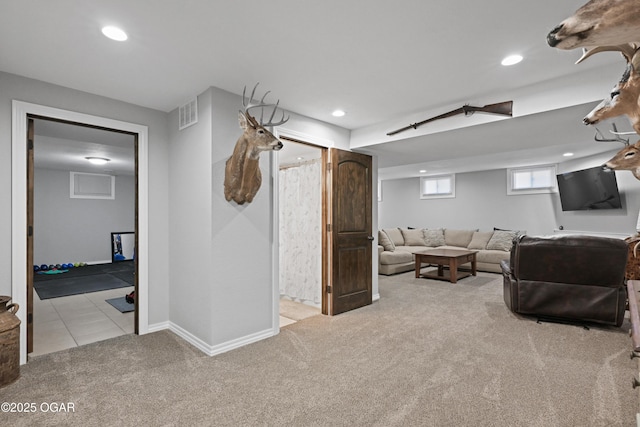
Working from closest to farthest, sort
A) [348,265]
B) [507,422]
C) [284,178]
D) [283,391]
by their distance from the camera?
[507,422]
[283,391]
[348,265]
[284,178]

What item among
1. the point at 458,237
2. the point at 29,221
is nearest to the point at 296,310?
the point at 29,221

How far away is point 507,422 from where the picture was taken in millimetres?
1910

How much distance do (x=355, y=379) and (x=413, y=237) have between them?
6255 millimetres

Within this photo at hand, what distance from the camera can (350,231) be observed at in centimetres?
421

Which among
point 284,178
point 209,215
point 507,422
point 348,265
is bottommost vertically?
point 507,422

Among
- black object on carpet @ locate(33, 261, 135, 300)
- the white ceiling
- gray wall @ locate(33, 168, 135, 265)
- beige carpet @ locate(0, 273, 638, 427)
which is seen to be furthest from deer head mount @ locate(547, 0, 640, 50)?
gray wall @ locate(33, 168, 135, 265)

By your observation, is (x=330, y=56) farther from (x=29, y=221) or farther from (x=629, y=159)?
(x=29, y=221)

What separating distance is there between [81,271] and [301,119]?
659 centimetres

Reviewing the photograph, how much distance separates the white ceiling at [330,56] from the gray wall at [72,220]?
20.5 feet

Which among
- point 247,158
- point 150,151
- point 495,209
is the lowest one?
point 495,209

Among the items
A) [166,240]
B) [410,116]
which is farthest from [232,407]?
[410,116]

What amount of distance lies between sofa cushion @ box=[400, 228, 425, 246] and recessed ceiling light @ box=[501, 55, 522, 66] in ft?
19.8

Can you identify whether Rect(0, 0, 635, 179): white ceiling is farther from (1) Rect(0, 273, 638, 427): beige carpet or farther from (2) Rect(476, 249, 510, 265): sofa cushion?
(2) Rect(476, 249, 510, 265): sofa cushion

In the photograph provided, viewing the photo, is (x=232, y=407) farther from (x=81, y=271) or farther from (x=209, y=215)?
(x=81, y=271)
